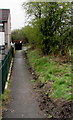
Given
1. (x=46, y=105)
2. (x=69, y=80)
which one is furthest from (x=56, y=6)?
(x=46, y=105)

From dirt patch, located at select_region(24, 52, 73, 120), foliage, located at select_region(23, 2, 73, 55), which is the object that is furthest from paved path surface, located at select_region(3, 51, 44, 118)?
foliage, located at select_region(23, 2, 73, 55)

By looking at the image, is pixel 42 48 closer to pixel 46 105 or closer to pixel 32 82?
pixel 32 82

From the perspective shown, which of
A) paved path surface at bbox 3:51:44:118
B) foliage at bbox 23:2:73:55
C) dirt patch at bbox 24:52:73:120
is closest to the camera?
dirt patch at bbox 24:52:73:120

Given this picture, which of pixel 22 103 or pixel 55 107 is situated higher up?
A: pixel 55 107

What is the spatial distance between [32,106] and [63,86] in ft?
3.42

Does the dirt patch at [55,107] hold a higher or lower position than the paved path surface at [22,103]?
higher

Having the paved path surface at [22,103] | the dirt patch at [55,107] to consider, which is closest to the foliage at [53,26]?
the paved path surface at [22,103]

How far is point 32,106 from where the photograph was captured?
500 centimetres

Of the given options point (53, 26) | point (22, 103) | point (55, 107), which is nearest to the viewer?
point (55, 107)

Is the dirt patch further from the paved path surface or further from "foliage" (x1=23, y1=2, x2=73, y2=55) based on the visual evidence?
"foliage" (x1=23, y1=2, x2=73, y2=55)

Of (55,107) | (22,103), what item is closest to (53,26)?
(22,103)

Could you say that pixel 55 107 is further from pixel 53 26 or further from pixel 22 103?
pixel 53 26

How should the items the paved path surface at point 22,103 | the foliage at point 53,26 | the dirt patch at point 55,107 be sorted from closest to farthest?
the dirt patch at point 55,107
the paved path surface at point 22,103
the foliage at point 53,26

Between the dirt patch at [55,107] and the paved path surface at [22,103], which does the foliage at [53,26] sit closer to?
the paved path surface at [22,103]
